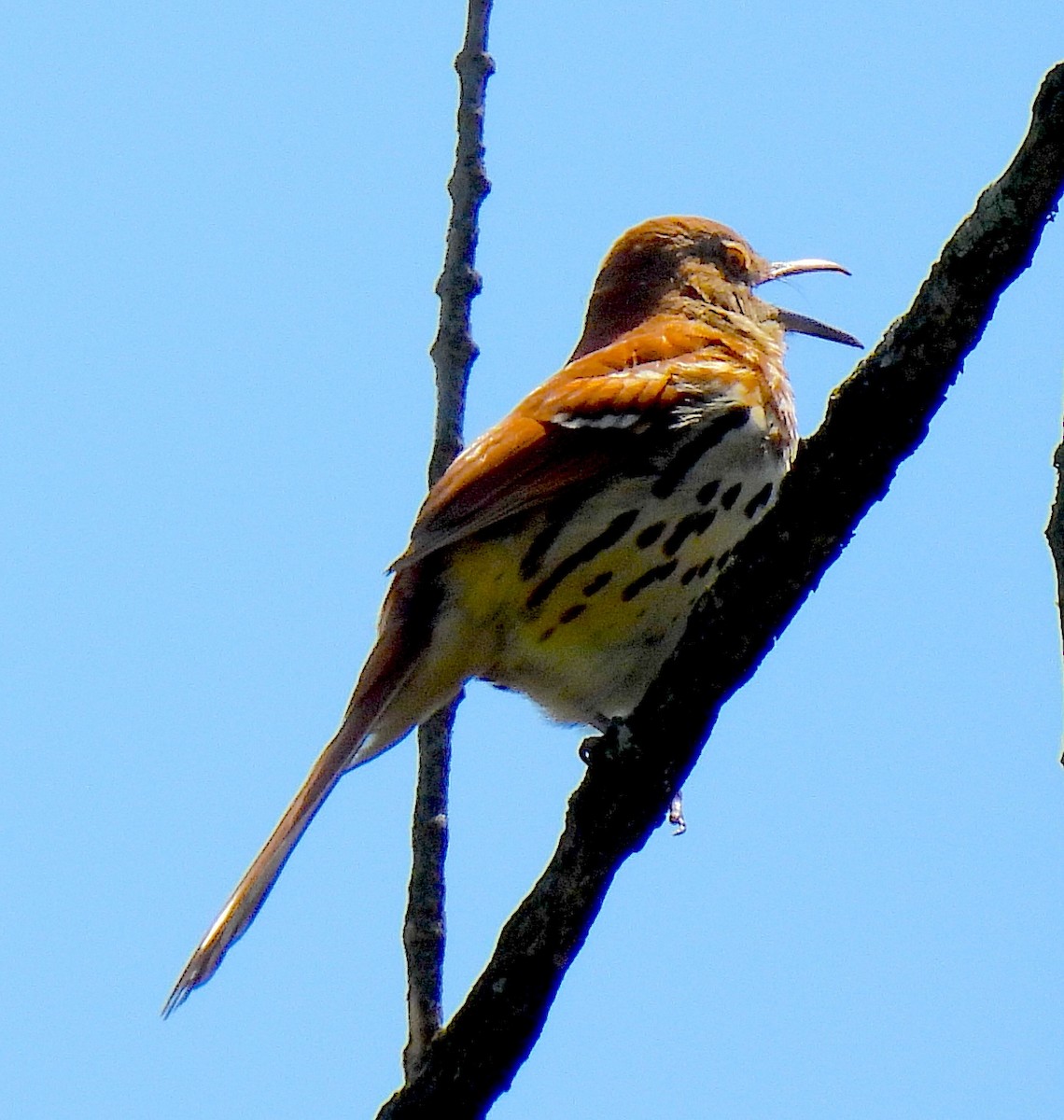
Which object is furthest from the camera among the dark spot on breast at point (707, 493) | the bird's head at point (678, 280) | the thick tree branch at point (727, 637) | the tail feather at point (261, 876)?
the bird's head at point (678, 280)

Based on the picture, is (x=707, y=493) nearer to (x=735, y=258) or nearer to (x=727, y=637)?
(x=727, y=637)

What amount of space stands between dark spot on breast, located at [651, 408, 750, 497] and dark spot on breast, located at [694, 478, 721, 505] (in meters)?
0.07

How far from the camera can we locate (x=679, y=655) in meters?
3.39

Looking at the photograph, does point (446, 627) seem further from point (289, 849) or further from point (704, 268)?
point (704, 268)

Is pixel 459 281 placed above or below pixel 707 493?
below

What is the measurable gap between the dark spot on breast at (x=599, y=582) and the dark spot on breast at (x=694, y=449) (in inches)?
11.2

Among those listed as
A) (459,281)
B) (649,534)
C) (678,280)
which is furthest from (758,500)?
(678,280)

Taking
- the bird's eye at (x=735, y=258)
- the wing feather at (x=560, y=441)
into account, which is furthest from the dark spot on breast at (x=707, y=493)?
the bird's eye at (x=735, y=258)

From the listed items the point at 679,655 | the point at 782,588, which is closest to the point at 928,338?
the point at 782,588

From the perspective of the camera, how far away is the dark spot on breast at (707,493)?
5070mm

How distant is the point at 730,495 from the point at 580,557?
0.51 m

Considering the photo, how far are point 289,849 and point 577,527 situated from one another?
47.9 inches

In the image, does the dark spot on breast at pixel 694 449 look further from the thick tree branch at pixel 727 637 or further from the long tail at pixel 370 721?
the thick tree branch at pixel 727 637

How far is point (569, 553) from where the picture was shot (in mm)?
4980
